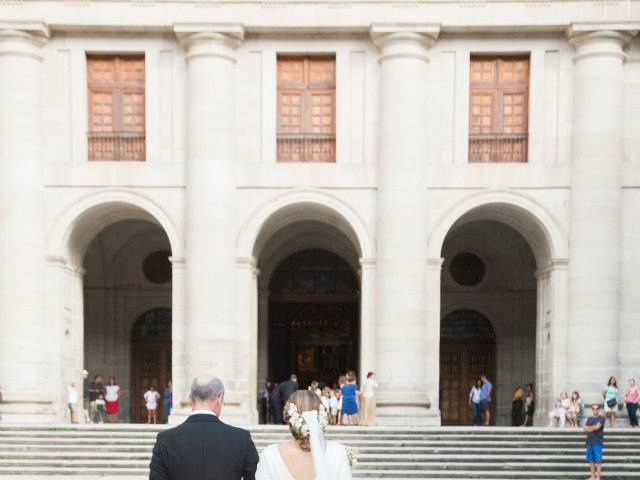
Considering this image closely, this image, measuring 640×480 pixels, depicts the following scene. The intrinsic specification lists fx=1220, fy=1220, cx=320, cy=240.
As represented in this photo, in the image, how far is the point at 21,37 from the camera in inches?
1244

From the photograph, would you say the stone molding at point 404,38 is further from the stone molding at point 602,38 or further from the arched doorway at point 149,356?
the arched doorway at point 149,356

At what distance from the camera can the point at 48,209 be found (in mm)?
32281

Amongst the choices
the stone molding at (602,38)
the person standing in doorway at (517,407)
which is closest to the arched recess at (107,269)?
the person standing in doorway at (517,407)

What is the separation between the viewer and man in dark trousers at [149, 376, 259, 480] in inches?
282

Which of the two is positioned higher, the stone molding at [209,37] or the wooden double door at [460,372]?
the stone molding at [209,37]

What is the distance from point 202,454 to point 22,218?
25.6 meters

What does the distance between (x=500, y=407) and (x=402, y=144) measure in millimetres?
10580

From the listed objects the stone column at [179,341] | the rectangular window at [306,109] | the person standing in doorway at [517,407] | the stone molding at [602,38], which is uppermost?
the stone molding at [602,38]

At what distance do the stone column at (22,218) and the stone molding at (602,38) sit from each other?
45.3 ft

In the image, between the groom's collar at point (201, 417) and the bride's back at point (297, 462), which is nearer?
the bride's back at point (297, 462)

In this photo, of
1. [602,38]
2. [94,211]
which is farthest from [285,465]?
[94,211]

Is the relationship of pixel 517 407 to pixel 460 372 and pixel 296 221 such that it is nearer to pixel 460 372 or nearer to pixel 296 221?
pixel 460 372

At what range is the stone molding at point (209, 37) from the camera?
31.5m

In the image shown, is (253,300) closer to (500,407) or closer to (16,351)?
(16,351)
